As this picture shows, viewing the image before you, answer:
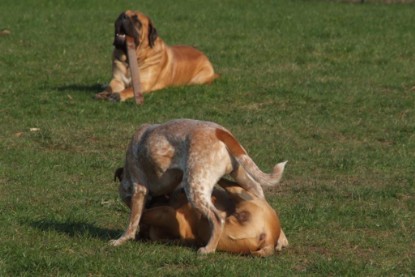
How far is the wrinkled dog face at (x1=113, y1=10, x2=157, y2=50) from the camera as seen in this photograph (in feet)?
48.3

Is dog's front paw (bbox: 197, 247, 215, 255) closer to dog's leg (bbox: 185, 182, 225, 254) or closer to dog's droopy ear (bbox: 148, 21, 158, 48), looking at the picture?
dog's leg (bbox: 185, 182, 225, 254)

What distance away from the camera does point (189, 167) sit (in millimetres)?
7492

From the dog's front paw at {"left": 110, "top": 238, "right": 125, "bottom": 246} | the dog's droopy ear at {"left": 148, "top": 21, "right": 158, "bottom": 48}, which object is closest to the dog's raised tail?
the dog's front paw at {"left": 110, "top": 238, "right": 125, "bottom": 246}

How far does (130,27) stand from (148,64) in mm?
753

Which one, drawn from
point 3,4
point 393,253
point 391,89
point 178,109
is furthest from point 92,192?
point 3,4


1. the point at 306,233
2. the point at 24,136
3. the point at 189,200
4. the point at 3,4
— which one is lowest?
the point at 3,4

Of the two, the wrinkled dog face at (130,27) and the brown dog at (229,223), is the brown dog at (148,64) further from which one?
the brown dog at (229,223)

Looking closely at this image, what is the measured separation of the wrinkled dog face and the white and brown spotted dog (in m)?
6.80

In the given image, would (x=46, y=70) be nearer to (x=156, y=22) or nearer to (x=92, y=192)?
(x=156, y=22)

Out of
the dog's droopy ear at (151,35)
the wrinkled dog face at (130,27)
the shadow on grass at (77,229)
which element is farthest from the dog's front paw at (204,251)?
the dog's droopy ear at (151,35)

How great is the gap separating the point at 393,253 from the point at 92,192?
3.15 meters

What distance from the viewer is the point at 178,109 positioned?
46.4 feet

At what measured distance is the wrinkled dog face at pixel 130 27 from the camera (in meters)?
14.7

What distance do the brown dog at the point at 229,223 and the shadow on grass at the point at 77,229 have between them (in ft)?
1.03
